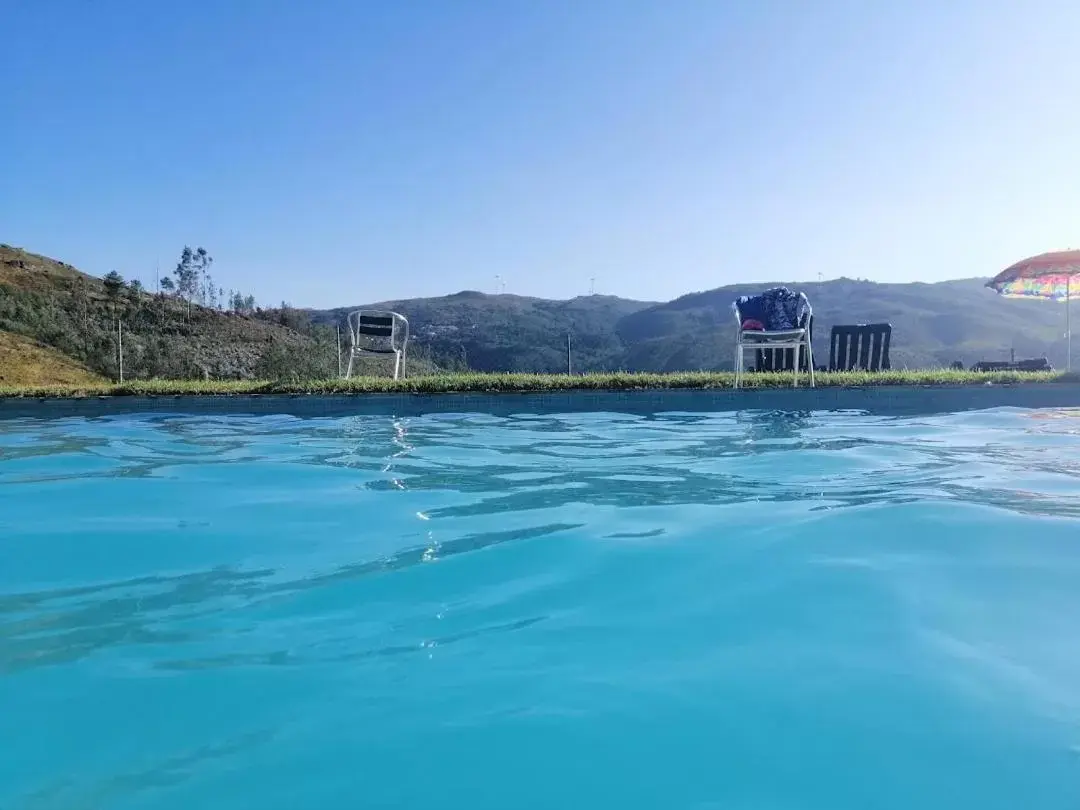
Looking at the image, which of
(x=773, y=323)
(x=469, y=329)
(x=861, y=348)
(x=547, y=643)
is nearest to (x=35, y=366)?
(x=773, y=323)

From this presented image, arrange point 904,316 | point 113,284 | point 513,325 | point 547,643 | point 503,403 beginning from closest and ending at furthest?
point 547,643 < point 503,403 < point 113,284 < point 513,325 < point 904,316

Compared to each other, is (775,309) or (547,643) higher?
(775,309)

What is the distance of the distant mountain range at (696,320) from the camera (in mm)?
38844

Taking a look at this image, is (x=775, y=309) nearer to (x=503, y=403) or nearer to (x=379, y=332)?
(x=503, y=403)

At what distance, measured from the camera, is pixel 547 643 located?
188 centimetres

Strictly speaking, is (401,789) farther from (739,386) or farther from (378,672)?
(739,386)

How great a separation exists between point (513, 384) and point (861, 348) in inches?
205

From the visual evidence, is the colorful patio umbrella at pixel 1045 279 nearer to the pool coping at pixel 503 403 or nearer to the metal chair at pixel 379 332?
the pool coping at pixel 503 403

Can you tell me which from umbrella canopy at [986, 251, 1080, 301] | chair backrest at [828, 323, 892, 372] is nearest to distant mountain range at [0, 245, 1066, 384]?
chair backrest at [828, 323, 892, 372]

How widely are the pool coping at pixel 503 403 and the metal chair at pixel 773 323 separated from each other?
70 centimetres

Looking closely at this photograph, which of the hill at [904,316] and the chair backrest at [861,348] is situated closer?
the chair backrest at [861,348]

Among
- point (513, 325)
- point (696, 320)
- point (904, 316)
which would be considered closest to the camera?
point (513, 325)

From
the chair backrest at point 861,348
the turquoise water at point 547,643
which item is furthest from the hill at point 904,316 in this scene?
the turquoise water at point 547,643

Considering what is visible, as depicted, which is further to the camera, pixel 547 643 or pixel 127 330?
pixel 127 330
